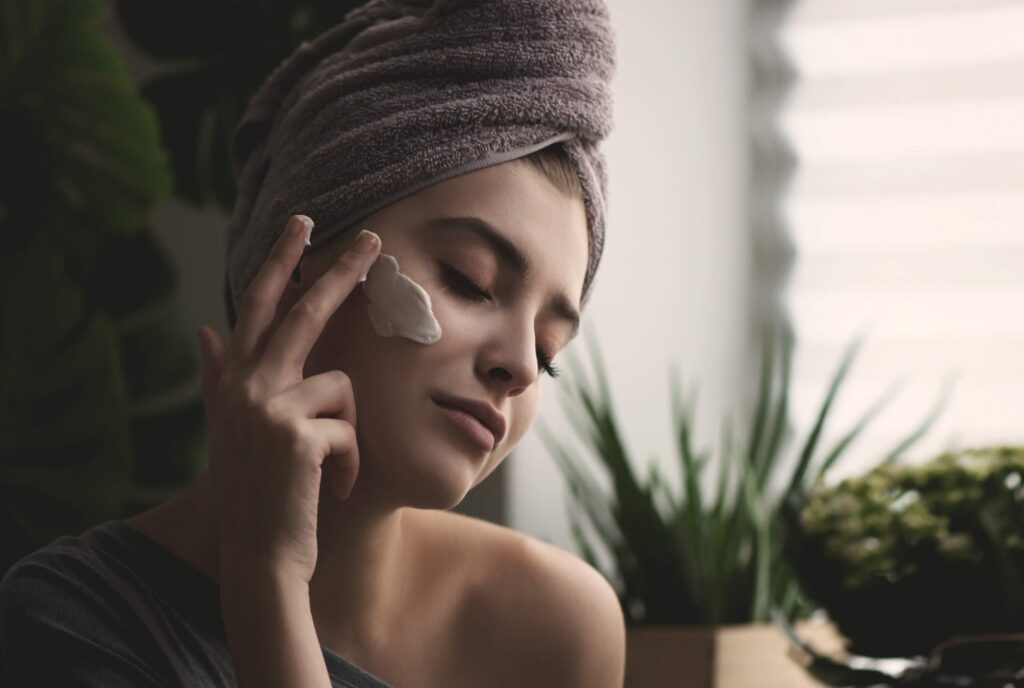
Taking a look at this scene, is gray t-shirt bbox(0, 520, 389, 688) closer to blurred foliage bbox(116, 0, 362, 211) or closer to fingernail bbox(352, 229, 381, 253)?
fingernail bbox(352, 229, 381, 253)

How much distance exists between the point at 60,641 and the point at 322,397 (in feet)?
0.81

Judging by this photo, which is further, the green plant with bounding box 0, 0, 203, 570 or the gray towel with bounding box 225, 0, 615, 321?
the green plant with bounding box 0, 0, 203, 570

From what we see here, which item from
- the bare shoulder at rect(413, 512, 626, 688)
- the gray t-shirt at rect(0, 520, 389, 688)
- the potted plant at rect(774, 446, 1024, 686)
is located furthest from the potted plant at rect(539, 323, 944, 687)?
the gray t-shirt at rect(0, 520, 389, 688)

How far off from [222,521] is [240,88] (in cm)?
93

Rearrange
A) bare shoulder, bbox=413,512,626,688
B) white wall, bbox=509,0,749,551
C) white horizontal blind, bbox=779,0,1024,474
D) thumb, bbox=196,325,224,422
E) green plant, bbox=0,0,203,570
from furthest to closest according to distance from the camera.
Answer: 1. white horizontal blind, bbox=779,0,1024,474
2. white wall, bbox=509,0,749,551
3. green plant, bbox=0,0,203,570
4. bare shoulder, bbox=413,512,626,688
5. thumb, bbox=196,325,224,422

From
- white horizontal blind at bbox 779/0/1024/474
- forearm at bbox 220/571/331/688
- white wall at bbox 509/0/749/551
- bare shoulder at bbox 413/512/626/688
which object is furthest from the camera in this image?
white horizontal blind at bbox 779/0/1024/474

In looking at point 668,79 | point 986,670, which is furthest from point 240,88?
point 986,670

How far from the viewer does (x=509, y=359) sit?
730mm

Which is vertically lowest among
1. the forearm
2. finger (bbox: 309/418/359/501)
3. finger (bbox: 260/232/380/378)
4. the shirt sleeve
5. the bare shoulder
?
the bare shoulder

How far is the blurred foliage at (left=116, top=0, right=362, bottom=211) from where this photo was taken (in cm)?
149

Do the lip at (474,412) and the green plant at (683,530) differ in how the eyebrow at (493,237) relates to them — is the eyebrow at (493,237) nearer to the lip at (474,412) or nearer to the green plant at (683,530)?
the lip at (474,412)

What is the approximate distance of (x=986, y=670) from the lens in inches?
37.9

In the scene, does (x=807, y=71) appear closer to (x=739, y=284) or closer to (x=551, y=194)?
(x=739, y=284)

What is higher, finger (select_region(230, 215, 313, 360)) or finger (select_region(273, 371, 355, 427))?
finger (select_region(230, 215, 313, 360))
